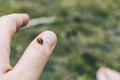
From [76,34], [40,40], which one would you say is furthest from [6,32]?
[76,34]

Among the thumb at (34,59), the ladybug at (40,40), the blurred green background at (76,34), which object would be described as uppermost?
the ladybug at (40,40)

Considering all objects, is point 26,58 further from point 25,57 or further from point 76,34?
point 76,34

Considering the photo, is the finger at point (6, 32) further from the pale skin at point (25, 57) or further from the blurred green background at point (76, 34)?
the blurred green background at point (76, 34)

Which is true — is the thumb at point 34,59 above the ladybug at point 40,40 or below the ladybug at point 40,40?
below

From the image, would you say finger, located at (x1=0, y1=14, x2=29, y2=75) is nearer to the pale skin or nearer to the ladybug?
the pale skin

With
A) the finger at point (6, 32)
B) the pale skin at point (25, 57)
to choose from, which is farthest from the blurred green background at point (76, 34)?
the pale skin at point (25, 57)

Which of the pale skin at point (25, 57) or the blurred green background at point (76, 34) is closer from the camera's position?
the pale skin at point (25, 57)

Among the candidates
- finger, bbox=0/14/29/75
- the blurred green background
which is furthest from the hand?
the blurred green background
